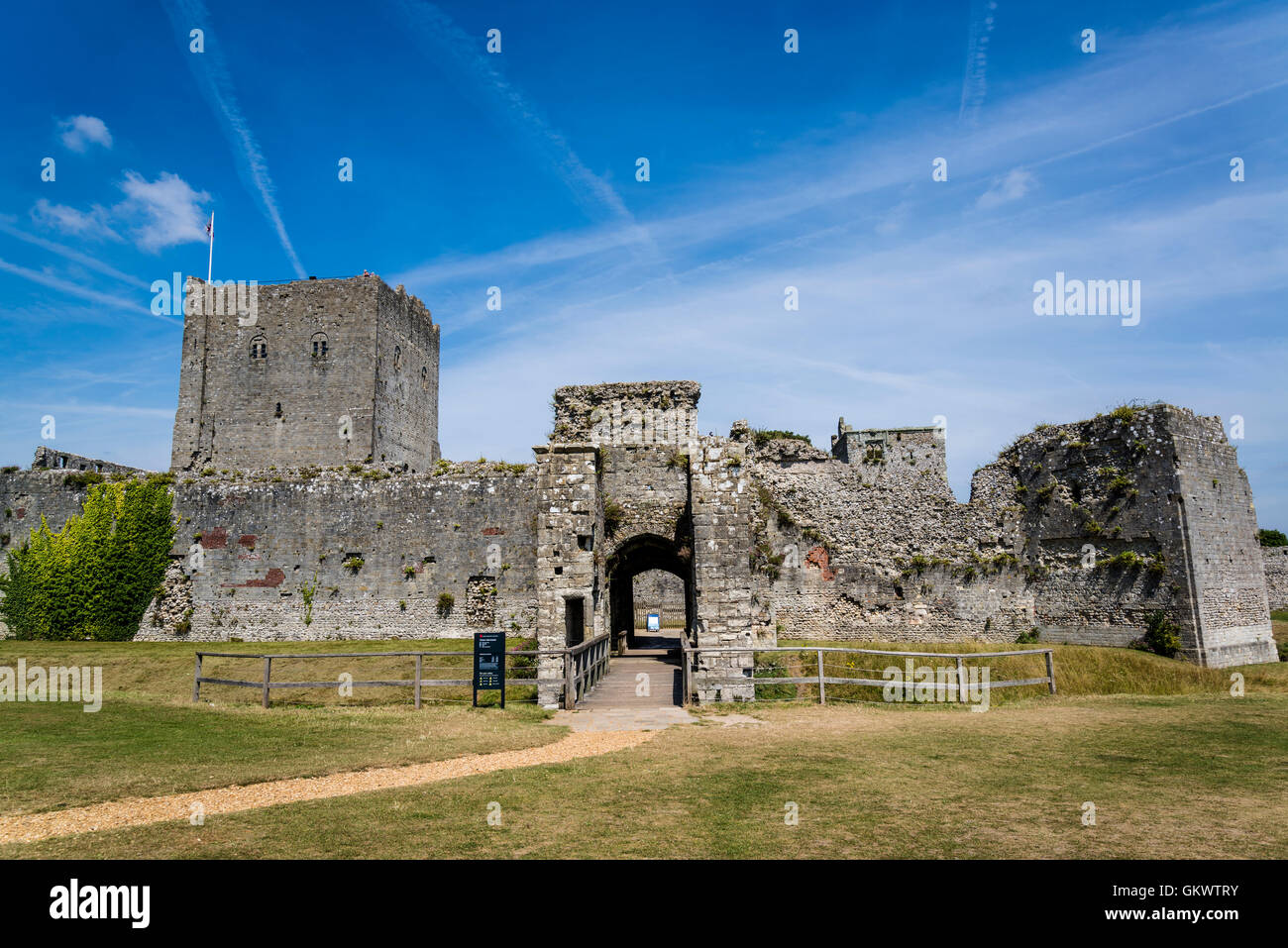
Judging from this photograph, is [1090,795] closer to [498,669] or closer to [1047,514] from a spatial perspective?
[498,669]

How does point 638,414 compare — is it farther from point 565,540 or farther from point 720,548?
point 720,548

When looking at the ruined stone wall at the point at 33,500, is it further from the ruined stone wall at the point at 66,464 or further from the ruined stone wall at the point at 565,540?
the ruined stone wall at the point at 565,540

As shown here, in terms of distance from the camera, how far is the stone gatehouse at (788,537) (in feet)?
63.3

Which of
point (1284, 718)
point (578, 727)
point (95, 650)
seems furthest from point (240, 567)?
point (1284, 718)

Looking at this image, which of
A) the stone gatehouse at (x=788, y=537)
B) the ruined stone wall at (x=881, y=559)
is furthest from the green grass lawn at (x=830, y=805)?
the ruined stone wall at (x=881, y=559)

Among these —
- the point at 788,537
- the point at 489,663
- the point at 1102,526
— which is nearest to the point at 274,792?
the point at 489,663

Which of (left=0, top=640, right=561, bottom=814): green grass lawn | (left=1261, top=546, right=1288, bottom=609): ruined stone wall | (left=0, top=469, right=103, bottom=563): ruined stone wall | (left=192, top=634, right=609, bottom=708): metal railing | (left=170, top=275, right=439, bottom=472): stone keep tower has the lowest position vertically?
(left=0, top=640, right=561, bottom=814): green grass lawn

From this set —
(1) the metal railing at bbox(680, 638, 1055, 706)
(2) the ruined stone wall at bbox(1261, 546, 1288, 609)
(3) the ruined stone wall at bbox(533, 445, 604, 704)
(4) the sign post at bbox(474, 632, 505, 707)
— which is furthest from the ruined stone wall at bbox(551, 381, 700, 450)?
(2) the ruined stone wall at bbox(1261, 546, 1288, 609)

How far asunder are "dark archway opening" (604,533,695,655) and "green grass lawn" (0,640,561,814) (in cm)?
473

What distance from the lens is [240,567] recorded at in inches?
920

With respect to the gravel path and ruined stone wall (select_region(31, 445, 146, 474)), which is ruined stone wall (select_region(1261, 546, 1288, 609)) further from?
ruined stone wall (select_region(31, 445, 146, 474))

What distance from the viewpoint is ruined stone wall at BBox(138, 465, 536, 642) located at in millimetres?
22656

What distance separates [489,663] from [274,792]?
559 centimetres

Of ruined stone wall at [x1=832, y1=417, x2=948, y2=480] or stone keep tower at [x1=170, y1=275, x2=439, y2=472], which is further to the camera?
stone keep tower at [x1=170, y1=275, x2=439, y2=472]
